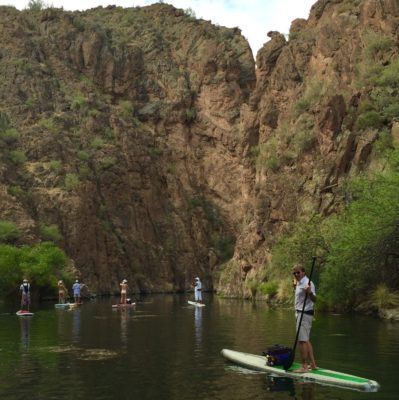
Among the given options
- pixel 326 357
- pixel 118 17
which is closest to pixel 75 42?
pixel 118 17

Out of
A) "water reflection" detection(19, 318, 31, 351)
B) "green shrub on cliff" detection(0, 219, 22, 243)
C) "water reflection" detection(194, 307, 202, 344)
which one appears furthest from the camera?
"green shrub on cliff" detection(0, 219, 22, 243)

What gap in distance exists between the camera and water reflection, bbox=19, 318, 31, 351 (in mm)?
23128

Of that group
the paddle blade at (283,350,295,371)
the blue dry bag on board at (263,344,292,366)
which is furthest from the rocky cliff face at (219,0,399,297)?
the paddle blade at (283,350,295,371)

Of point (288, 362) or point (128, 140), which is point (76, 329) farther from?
A: point (128, 140)

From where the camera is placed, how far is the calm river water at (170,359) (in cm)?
1468

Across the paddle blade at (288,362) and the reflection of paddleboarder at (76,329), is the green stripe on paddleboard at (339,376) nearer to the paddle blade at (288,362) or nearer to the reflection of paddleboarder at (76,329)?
the paddle blade at (288,362)

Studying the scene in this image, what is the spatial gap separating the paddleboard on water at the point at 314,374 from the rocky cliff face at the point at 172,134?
43.3 meters

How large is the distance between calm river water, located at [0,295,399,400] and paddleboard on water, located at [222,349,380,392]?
0.26m

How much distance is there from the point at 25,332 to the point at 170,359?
10829mm

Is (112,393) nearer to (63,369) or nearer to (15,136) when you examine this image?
(63,369)

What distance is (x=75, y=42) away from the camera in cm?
13188

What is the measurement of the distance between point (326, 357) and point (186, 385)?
6239 millimetres

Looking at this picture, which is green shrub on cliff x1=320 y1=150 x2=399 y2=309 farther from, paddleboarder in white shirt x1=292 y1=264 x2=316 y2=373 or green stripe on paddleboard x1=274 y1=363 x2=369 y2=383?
green stripe on paddleboard x1=274 y1=363 x2=369 y2=383

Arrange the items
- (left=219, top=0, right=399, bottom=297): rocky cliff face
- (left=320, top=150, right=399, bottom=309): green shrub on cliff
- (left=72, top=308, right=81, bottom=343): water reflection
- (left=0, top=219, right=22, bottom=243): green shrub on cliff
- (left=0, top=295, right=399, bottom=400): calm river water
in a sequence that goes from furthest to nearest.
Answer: (left=0, top=219, right=22, bottom=243): green shrub on cliff
(left=219, top=0, right=399, bottom=297): rocky cliff face
(left=320, top=150, right=399, bottom=309): green shrub on cliff
(left=72, top=308, right=81, bottom=343): water reflection
(left=0, top=295, right=399, bottom=400): calm river water
